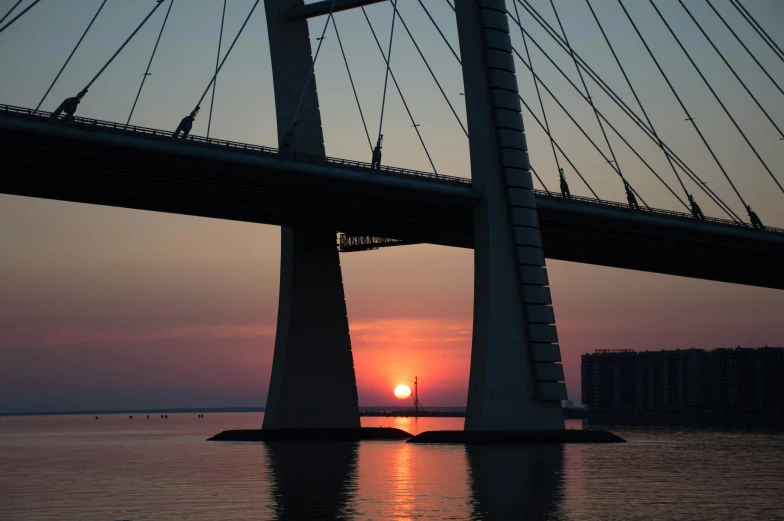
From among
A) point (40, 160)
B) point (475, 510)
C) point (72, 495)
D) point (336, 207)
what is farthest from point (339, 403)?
point (475, 510)

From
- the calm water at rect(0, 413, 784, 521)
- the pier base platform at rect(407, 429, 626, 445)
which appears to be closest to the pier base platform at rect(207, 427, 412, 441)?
the pier base platform at rect(407, 429, 626, 445)

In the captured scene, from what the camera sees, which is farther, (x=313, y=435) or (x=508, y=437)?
(x=313, y=435)

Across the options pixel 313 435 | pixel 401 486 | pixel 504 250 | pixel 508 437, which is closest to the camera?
pixel 401 486

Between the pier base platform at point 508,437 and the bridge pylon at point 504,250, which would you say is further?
the bridge pylon at point 504,250

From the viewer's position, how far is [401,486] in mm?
35000

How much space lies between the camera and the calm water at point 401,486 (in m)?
27.9

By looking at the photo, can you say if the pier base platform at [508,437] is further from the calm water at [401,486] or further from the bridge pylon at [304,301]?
the bridge pylon at [304,301]

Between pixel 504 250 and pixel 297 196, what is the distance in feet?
31.5

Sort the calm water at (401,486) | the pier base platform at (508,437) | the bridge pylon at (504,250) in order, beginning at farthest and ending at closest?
the bridge pylon at (504,250), the pier base platform at (508,437), the calm water at (401,486)

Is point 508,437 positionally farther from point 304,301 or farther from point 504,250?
point 304,301

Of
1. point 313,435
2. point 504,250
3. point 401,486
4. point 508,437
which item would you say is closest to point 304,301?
point 313,435

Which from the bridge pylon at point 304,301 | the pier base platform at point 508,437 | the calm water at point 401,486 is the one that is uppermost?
the bridge pylon at point 304,301

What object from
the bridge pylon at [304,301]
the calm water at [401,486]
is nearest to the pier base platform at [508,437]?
the calm water at [401,486]

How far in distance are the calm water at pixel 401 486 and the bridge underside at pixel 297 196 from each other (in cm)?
1141
